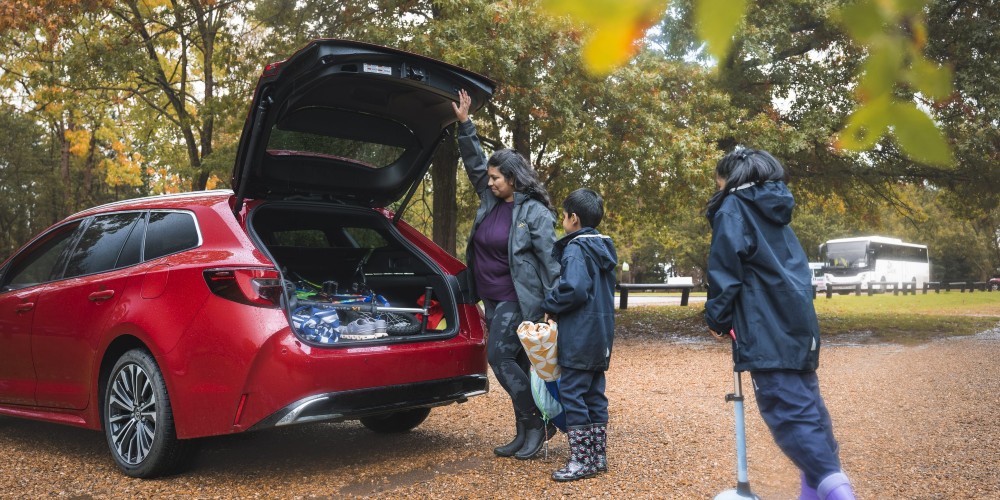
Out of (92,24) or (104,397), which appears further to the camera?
(92,24)

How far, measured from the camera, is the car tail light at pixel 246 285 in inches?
154

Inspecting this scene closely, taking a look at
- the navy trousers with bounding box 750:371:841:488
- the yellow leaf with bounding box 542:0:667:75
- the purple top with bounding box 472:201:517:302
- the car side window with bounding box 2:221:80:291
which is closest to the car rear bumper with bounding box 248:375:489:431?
the purple top with bounding box 472:201:517:302

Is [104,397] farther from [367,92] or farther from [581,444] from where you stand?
[581,444]

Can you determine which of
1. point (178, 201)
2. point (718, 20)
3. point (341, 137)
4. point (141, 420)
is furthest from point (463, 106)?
point (718, 20)

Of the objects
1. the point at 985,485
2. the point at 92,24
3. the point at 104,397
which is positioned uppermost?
the point at 92,24

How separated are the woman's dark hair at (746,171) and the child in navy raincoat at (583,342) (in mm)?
924

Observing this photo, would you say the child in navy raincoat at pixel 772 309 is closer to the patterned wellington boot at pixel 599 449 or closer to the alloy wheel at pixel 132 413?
the patterned wellington boot at pixel 599 449

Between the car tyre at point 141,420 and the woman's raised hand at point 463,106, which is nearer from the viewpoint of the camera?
the car tyre at point 141,420

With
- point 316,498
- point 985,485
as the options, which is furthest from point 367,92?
point 985,485

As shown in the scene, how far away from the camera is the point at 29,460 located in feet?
15.7

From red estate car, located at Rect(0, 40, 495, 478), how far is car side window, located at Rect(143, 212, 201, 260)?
0.01 m

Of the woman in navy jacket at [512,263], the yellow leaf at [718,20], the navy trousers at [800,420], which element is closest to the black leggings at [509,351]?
the woman in navy jacket at [512,263]

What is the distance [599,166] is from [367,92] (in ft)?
27.6

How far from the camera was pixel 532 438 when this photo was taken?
4.68 metres
